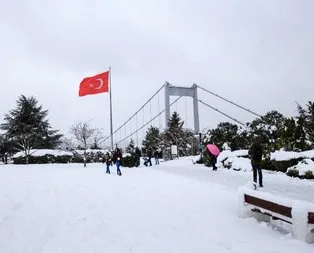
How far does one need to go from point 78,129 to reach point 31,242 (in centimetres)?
3215

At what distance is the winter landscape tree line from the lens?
1762 cm

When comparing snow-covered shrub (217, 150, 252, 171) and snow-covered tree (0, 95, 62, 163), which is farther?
snow-covered tree (0, 95, 62, 163)

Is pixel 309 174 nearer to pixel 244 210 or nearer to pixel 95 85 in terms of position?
pixel 244 210

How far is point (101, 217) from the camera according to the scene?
7234 millimetres

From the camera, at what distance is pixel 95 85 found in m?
29.6

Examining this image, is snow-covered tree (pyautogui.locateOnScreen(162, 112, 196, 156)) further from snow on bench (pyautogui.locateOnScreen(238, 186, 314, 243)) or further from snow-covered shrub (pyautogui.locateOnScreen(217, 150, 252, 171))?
snow on bench (pyautogui.locateOnScreen(238, 186, 314, 243))

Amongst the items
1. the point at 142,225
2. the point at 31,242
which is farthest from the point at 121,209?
the point at 31,242

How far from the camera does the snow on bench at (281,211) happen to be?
4.82 m

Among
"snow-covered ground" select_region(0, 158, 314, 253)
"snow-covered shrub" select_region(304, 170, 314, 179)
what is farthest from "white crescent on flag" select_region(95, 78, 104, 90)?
"snow-covered shrub" select_region(304, 170, 314, 179)

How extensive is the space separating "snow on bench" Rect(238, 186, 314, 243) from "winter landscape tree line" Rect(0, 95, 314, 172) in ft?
20.0

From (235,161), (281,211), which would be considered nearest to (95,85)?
(235,161)

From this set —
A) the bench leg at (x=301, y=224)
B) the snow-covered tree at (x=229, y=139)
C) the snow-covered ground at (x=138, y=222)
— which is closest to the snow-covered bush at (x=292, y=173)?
the snow-covered ground at (x=138, y=222)

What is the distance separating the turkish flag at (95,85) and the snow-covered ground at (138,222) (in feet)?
60.8

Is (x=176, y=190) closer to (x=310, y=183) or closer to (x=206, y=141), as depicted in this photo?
(x=310, y=183)
